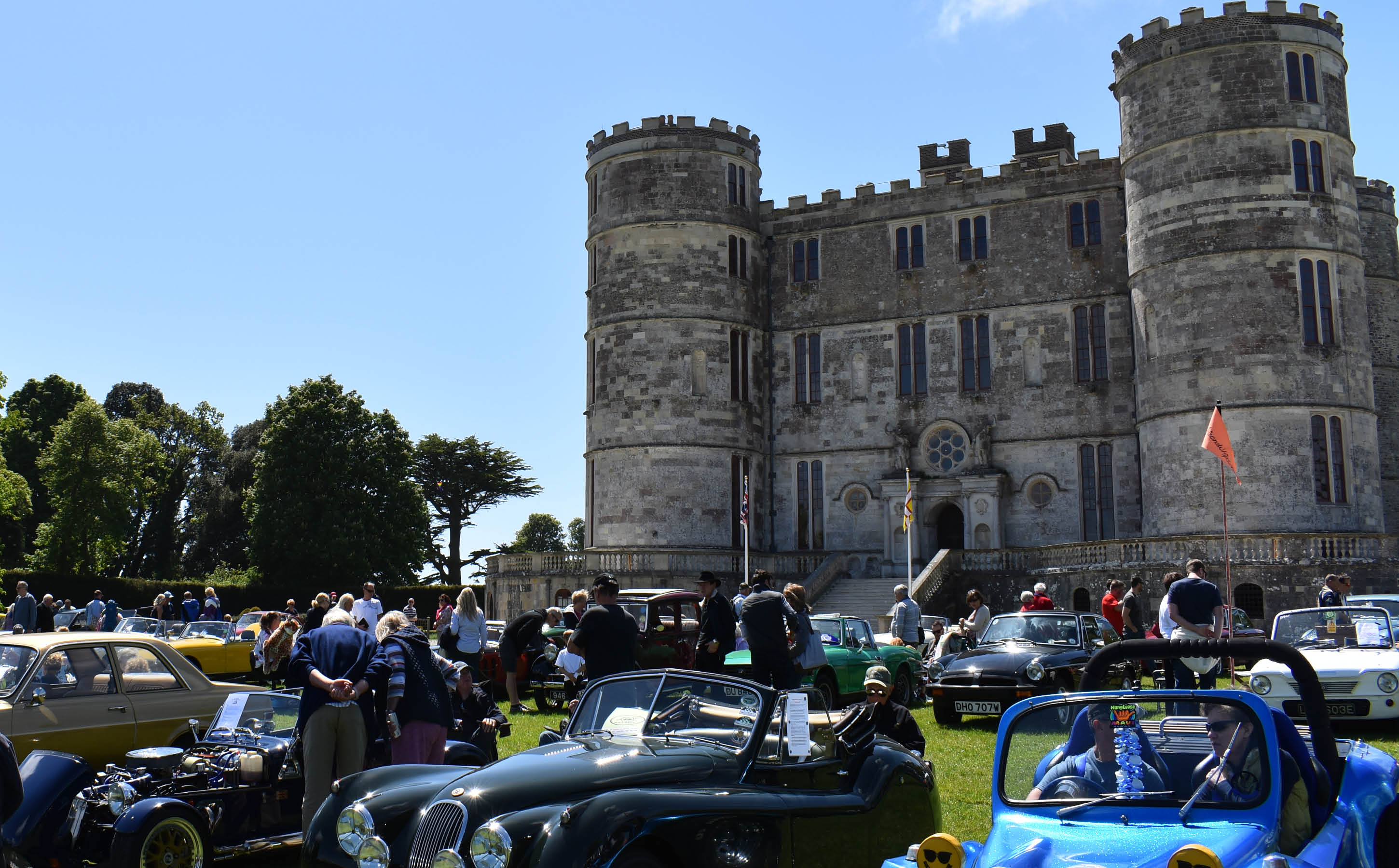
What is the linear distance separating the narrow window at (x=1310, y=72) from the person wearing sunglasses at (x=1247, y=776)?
29.5 meters

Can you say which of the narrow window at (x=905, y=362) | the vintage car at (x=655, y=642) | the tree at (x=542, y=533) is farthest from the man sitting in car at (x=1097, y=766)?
the tree at (x=542, y=533)

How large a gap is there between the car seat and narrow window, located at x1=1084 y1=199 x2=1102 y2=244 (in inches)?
1192

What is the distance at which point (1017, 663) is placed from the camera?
14398 mm

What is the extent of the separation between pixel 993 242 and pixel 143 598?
3311 centimetres

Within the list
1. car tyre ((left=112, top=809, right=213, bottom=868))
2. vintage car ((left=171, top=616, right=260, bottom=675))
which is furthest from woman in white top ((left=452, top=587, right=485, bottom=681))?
car tyre ((left=112, top=809, right=213, bottom=868))

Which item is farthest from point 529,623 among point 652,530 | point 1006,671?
point 652,530

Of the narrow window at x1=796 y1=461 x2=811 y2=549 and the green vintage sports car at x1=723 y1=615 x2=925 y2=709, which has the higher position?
the narrow window at x1=796 y1=461 x2=811 y2=549

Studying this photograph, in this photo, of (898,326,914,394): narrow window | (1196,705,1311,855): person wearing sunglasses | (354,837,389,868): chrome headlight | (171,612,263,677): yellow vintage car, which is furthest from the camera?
(898,326,914,394): narrow window

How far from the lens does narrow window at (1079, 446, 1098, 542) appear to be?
3266 centimetres

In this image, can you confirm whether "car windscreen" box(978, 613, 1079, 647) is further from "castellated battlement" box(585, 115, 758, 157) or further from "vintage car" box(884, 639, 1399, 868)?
"castellated battlement" box(585, 115, 758, 157)

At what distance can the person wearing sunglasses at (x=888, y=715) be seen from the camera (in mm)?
8305

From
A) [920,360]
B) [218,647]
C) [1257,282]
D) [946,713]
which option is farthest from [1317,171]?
[218,647]

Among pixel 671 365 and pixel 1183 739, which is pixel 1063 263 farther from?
pixel 1183 739

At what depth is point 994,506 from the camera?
33.4 meters
